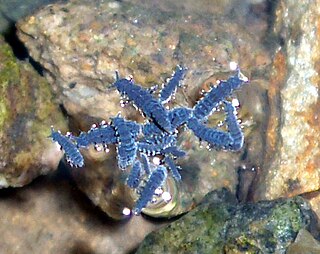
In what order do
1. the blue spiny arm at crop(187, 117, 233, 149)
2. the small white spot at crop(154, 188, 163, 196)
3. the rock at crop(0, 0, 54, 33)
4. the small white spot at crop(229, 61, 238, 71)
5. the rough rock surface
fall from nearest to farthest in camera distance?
the blue spiny arm at crop(187, 117, 233, 149), the small white spot at crop(154, 188, 163, 196), the rough rock surface, the small white spot at crop(229, 61, 238, 71), the rock at crop(0, 0, 54, 33)

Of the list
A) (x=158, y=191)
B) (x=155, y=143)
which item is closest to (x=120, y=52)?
(x=155, y=143)

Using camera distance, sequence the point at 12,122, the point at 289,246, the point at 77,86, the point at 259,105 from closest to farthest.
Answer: the point at 289,246 < the point at 12,122 < the point at 77,86 < the point at 259,105

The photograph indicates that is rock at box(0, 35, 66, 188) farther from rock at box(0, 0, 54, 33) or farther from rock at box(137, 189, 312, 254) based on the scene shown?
rock at box(137, 189, 312, 254)

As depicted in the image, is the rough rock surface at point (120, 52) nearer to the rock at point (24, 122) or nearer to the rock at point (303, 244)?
the rock at point (24, 122)

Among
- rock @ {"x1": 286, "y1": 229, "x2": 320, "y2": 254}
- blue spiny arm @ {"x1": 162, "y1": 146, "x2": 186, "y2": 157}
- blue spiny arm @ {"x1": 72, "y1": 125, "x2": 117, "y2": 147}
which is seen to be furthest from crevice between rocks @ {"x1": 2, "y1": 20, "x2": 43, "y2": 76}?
rock @ {"x1": 286, "y1": 229, "x2": 320, "y2": 254}

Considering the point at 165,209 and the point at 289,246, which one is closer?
the point at 289,246

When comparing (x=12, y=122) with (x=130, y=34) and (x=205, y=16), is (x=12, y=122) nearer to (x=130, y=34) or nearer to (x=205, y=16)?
(x=130, y=34)

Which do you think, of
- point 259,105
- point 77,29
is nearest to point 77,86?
point 77,29
